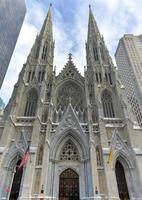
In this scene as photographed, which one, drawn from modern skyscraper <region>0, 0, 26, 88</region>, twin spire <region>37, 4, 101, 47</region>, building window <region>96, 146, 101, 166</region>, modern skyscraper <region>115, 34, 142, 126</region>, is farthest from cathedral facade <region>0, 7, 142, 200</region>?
modern skyscraper <region>115, 34, 142, 126</region>

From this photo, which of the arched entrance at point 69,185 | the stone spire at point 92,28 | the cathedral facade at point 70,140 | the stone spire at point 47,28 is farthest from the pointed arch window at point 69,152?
the stone spire at point 92,28

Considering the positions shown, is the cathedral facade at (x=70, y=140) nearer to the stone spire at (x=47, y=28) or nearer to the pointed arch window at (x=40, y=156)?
the pointed arch window at (x=40, y=156)

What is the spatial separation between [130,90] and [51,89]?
44.5 m

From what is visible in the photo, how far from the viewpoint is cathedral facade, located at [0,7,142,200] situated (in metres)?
16.2

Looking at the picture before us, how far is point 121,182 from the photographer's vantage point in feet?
56.5

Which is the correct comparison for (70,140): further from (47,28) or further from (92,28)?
(47,28)

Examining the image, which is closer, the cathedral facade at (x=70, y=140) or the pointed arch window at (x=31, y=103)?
the cathedral facade at (x=70, y=140)

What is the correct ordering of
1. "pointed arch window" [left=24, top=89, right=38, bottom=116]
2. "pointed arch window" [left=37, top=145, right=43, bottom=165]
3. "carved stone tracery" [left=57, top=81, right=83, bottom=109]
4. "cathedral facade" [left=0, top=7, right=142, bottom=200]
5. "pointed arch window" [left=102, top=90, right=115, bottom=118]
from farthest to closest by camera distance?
1. "carved stone tracery" [left=57, top=81, right=83, bottom=109]
2. "pointed arch window" [left=24, top=89, right=38, bottom=116]
3. "pointed arch window" [left=102, top=90, right=115, bottom=118]
4. "pointed arch window" [left=37, top=145, right=43, bottom=165]
5. "cathedral facade" [left=0, top=7, right=142, bottom=200]

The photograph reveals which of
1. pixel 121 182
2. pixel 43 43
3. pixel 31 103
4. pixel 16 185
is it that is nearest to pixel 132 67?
pixel 43 43

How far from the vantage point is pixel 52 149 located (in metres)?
18.6

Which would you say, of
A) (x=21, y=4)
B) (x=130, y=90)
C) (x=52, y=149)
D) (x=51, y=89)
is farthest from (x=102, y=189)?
(x=21, y=4)

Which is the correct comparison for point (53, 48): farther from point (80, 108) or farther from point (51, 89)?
point (80, 108)

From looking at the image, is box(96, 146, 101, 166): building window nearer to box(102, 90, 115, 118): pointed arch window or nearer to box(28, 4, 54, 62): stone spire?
box(102, 90, 115, 118): pointed arch window

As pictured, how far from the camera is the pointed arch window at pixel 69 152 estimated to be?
18.9 metres
